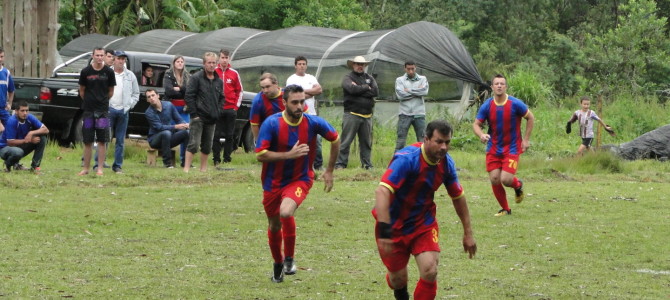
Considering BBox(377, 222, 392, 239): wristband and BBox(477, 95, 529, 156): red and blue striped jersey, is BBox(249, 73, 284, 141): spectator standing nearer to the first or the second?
BBox(477, 95, 529, 156): red and blue striped jersey

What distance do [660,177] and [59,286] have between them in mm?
13912

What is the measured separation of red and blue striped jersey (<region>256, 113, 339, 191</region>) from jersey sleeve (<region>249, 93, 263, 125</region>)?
2.34 m

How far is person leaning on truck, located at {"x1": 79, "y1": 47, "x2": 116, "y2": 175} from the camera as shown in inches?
625

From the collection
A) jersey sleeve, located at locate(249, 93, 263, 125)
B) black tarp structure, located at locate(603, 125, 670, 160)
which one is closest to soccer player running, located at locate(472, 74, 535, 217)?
jersey sleeve, located at locate(249, 93, 263, 125)

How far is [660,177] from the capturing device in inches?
768

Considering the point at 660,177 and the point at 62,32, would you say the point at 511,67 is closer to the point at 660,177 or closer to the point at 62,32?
the point at 62,32

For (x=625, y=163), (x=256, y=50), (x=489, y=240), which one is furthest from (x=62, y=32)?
(x=489, y=240)

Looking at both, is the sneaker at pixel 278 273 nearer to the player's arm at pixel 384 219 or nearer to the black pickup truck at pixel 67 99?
the player's arm at pixel 384 219

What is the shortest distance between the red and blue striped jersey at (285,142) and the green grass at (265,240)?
2.73 feet

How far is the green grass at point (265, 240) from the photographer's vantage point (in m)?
8.48

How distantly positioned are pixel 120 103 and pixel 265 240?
6660mm

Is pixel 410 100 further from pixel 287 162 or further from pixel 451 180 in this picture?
pixel 451 180

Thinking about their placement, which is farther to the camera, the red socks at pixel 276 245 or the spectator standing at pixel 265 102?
the spectator standing at pixel 265 102

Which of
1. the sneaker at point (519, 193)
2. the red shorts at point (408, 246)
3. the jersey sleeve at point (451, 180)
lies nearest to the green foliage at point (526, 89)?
the sneaker at point (519, 193)
